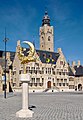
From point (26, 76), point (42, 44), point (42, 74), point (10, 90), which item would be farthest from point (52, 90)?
point (26, 76)

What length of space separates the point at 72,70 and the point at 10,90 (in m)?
30.2

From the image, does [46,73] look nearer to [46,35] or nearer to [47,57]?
[47,57]

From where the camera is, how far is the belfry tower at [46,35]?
364 ft

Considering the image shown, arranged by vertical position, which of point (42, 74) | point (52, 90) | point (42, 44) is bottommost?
point (52, 90)

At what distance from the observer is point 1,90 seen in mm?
69688

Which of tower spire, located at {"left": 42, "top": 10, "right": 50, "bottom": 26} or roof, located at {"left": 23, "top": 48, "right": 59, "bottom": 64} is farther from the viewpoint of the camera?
tower spire, located at {"left": 42, "top": 10, "right": 50, "bottom": 26}

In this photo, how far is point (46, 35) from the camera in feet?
368

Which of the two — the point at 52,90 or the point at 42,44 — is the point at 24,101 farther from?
the point at 42,44

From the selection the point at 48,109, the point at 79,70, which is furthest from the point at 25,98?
the point at 79,70

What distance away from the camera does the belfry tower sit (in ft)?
364

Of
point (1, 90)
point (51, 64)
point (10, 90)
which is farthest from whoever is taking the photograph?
point (51, 64)

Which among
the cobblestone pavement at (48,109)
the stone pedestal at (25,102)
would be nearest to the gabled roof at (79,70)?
the cobblestone pavement at (48,109)

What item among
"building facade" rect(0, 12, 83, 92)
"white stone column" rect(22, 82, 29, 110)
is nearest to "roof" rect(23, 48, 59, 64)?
"building facade" rect(0, 12, 83, 92)

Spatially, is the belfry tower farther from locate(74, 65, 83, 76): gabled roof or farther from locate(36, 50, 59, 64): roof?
locate(36, 50, 59, 64): roof
